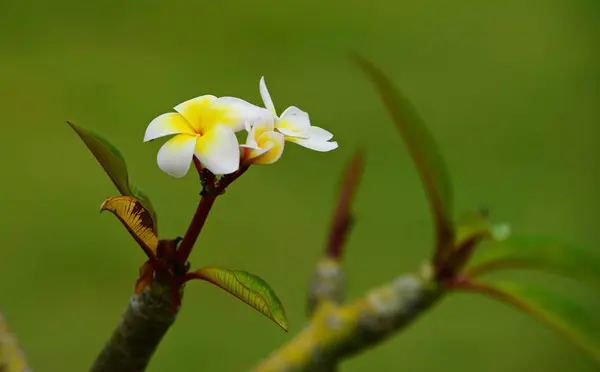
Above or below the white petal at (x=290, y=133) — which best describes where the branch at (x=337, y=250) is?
below

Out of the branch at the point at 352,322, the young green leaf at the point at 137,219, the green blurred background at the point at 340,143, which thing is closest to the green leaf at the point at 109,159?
the young green leaf at the point at 137,219

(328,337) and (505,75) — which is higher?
(328,337)

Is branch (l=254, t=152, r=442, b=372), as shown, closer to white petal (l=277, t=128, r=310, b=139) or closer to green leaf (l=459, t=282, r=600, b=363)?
green leaf (l=459, t=282, r=600, b=363)

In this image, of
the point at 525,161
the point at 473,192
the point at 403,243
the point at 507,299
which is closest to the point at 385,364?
the point at 403,243

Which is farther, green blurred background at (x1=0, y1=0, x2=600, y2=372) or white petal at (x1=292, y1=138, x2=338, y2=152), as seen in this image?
green blurred background at (x1=0, y1=0, x2=600, y2=372)

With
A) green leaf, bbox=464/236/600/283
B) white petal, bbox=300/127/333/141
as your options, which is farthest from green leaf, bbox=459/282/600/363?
white petal, bbox=300/127/333/141

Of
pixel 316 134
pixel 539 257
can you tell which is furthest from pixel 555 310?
pixel 316 134

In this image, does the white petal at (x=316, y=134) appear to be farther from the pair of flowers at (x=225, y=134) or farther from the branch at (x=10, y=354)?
the branch at (x=10, y=354)

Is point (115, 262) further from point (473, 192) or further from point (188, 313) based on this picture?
point (473, 192)
